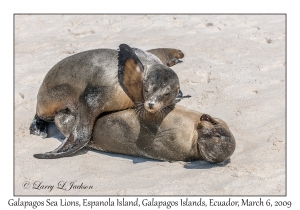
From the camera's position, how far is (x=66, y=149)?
17.3 feet

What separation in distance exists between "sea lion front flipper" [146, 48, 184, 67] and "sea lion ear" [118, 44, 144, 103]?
2265 millimetres

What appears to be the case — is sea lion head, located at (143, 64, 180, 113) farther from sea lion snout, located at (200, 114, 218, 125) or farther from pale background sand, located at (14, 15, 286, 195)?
pale background sand, located at (14, 15, 286, 195)

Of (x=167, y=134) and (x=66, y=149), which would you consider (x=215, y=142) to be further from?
(x=66, y=149)

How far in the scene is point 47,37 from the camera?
922cm

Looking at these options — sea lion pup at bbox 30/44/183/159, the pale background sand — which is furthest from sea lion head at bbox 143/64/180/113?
the pale background sand

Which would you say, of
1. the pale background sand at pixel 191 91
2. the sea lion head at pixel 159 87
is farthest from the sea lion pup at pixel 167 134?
the sea lion head at pixel 159 87

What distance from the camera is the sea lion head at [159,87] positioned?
5023mm

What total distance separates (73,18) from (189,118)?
5371mm

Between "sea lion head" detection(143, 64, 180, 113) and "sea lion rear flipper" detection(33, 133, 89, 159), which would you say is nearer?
"sea lion head" detection(143, 64, 180, 113)

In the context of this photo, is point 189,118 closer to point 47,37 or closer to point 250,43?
point 250,43

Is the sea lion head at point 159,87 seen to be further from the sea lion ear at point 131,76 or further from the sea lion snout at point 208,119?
the sea lion snout at point 208,119

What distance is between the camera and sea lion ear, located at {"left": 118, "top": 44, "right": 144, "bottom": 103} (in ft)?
17.3
